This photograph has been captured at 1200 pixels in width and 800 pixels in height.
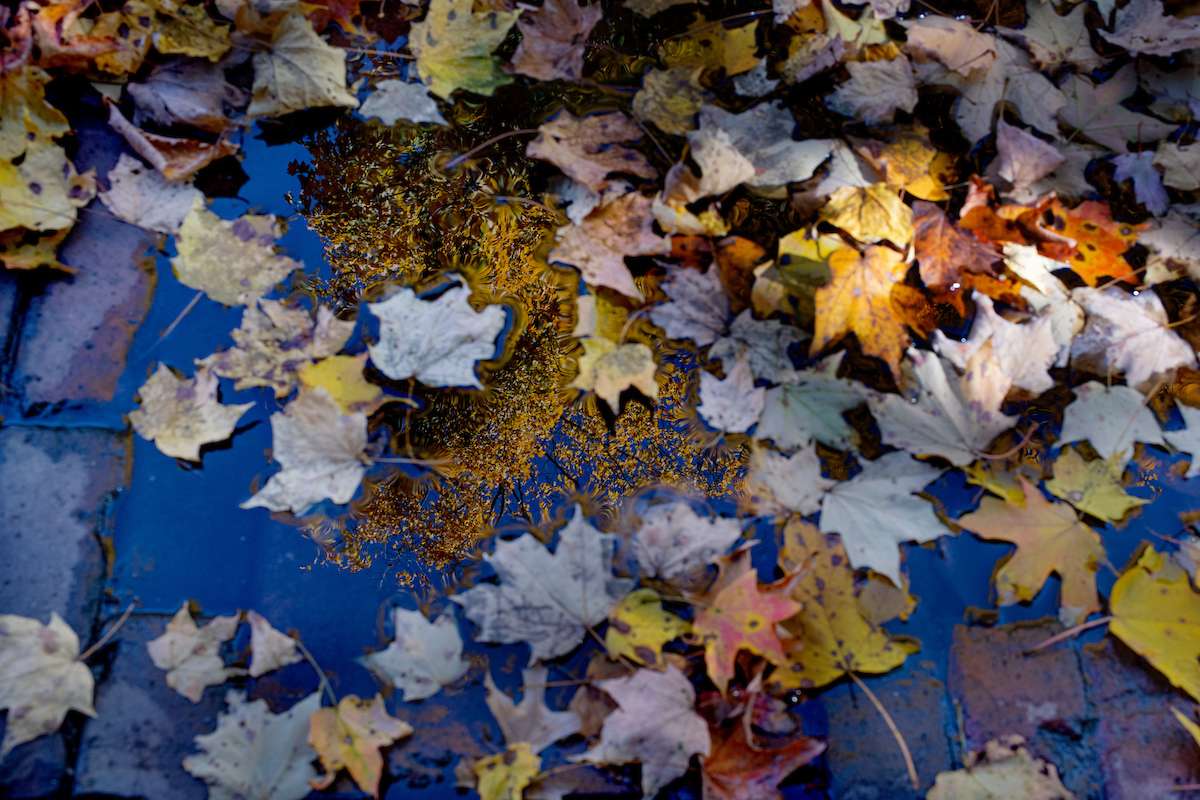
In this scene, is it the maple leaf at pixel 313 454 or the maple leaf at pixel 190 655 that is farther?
the maple leaf at pixel 313 454

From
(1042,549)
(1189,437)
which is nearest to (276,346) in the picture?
(1042,549)

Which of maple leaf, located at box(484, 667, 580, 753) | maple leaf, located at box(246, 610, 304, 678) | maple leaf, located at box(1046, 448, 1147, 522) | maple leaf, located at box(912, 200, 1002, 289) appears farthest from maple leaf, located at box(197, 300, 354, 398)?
maple leaf, located at box(1046, 448, 1147, 522)

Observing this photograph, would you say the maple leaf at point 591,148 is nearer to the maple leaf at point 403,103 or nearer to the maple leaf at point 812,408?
the maple leaf at point 403,103

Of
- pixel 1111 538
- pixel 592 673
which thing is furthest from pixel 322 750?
pixel 1111 538

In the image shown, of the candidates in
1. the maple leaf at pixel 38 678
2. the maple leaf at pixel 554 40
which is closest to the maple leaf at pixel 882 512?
the maple leaf at pixel 554 40

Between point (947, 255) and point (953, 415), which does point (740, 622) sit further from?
point (947, 255)

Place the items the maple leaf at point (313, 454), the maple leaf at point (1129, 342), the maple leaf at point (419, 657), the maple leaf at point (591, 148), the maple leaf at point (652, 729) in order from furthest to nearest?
the maple leaf at point (591, 148), the maple leaf at point (1129, 342), the maple leaf at point (313, 454), the maple leaf at point (419, 657), the maple leaf at point (652, 729)

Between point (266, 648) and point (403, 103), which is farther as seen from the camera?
point (403, 103)

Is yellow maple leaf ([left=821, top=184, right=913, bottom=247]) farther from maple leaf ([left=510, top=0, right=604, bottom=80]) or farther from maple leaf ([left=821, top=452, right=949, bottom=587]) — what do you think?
maple leaf ([left=510, top=0, right=604, bottom=80])
